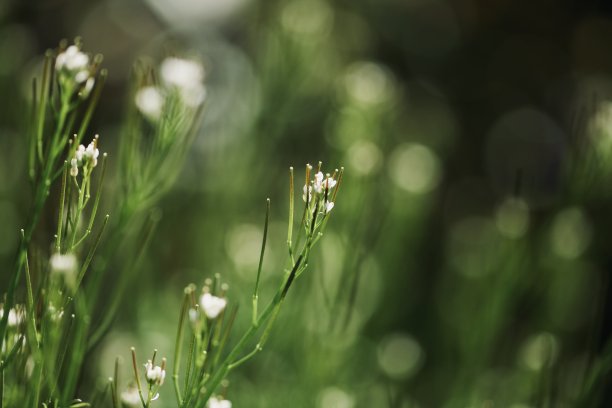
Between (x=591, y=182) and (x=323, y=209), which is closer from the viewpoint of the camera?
(x=323, y=209)

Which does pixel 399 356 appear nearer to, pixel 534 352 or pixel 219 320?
pixel 534 352

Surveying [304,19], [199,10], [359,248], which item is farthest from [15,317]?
[199,10]

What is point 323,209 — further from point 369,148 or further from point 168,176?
point 369,148

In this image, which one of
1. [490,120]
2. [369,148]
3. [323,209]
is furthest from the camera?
[490,120]

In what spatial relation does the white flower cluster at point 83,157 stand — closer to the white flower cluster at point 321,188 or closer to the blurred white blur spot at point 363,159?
the white flower cluster at point 321,188

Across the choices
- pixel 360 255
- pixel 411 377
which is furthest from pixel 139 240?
pixel 411 377

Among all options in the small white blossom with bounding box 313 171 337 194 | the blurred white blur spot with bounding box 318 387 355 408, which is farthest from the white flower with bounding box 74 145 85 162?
the blurred white blur spot with bounding box 318 387 355 408

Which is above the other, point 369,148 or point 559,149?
point 559,149

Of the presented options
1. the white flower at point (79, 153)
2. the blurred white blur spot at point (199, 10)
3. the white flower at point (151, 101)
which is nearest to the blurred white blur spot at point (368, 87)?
the white flower at point (151, 101)

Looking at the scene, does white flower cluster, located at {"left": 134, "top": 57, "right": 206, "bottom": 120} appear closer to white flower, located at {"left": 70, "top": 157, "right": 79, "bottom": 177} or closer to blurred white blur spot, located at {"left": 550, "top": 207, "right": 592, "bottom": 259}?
white flower, located at {"left": 70, "top": 157, "right": 79, "bottom": 177}
